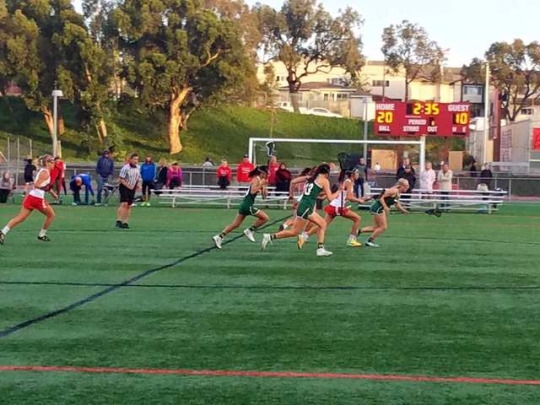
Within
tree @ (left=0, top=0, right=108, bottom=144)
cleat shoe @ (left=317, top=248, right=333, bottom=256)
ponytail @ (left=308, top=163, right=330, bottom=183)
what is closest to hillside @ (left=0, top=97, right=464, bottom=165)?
tree @ (left=0, top=0, right=108, bottom=144)

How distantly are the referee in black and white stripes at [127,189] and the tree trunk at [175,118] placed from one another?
3873 cm

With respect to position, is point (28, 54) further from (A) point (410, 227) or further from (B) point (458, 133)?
(A) point (410, 227)

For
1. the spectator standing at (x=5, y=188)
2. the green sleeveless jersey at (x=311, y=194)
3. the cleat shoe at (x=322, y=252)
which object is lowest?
the cleat shoe at (x=322, y=252)

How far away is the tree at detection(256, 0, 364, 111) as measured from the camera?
249 ft

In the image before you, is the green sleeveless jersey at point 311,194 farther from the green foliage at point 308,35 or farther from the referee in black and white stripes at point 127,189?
the green foliage at point 308,35

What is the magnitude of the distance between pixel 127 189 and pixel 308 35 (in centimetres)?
5817

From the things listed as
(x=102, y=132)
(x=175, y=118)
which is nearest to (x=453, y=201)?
(x=175, y=118)

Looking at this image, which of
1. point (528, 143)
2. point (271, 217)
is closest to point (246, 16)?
point (528, 143)

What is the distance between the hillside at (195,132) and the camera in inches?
2336

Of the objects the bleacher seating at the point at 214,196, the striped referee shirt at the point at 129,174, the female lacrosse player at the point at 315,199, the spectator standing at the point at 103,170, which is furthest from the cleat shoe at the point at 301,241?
the spectator standing at the point at 103,170

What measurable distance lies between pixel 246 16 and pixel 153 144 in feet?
48.4

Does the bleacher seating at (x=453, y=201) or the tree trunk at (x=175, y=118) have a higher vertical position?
the tree trunk at (x=175, y=118)

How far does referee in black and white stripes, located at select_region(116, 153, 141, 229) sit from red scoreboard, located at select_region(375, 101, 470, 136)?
610 inches

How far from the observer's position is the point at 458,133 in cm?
3391
